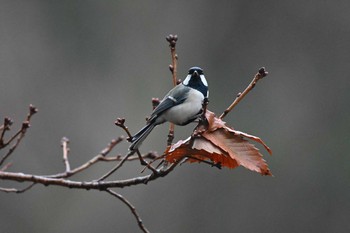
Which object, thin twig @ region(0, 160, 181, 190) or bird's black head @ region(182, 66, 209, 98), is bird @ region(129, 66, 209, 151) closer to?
bird's black head @ region(182, 66, 209, 98)

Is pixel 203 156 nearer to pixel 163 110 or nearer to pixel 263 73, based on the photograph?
pixel 263 73

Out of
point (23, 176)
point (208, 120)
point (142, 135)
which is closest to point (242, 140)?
point (208, 120)

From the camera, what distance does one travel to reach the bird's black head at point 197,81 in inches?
58.8

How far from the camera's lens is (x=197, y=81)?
4.97 ft

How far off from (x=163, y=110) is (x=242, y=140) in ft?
1.22

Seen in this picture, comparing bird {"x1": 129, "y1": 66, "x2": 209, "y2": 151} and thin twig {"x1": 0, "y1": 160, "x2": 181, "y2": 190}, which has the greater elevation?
bird {"x1": 129, "y1": 66, "x2": 209, "y2": 151}

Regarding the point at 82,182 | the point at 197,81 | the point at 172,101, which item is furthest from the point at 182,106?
the point at 82,182

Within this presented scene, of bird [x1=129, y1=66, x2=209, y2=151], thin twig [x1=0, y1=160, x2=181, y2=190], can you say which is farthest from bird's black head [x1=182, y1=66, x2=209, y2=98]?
thin twig [x1=0, y1=160, x2=181, y2=190]

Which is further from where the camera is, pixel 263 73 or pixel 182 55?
pixel 182 55

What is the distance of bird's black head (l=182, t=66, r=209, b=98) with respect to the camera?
149 centimetres

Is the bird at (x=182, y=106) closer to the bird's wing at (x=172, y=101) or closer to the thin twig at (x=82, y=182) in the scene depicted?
the bird's wing at (x=172, y=101)

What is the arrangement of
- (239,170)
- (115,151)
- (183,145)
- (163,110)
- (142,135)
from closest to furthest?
(183,145) < (142,135) < (163,110) < (115,151) < (239,170)

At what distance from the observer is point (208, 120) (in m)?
1.10

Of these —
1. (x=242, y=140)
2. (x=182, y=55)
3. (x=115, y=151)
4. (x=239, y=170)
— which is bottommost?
(x=242, y=140)
